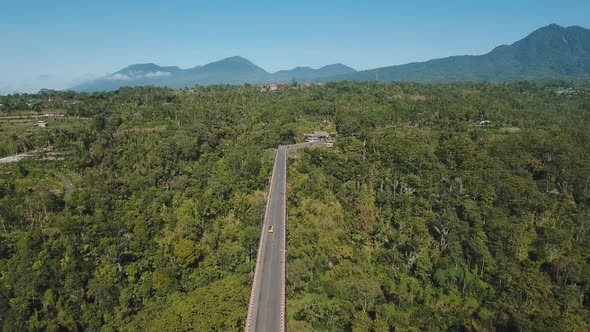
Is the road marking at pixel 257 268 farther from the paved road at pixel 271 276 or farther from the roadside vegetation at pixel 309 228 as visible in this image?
the roadside vegetation at pixel 309 228

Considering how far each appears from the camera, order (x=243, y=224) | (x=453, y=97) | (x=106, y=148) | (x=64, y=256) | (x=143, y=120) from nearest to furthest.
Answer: (x=64, y=256) → (x=243, y=224) → (x=106, y=148) → (x=143, y=120) → (x=453, y=97)

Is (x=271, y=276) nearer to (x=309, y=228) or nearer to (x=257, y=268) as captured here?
(x=257, y=268)

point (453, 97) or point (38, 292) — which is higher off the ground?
point (453, 97)

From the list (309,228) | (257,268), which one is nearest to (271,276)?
(257,268)

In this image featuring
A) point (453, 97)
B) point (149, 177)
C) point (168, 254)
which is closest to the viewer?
point (168, 254)

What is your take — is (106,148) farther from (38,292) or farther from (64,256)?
(38,292)

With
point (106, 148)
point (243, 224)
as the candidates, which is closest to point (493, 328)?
point (243, 224)

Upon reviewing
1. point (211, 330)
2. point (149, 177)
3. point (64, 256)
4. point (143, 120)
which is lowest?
point (211, 330)
